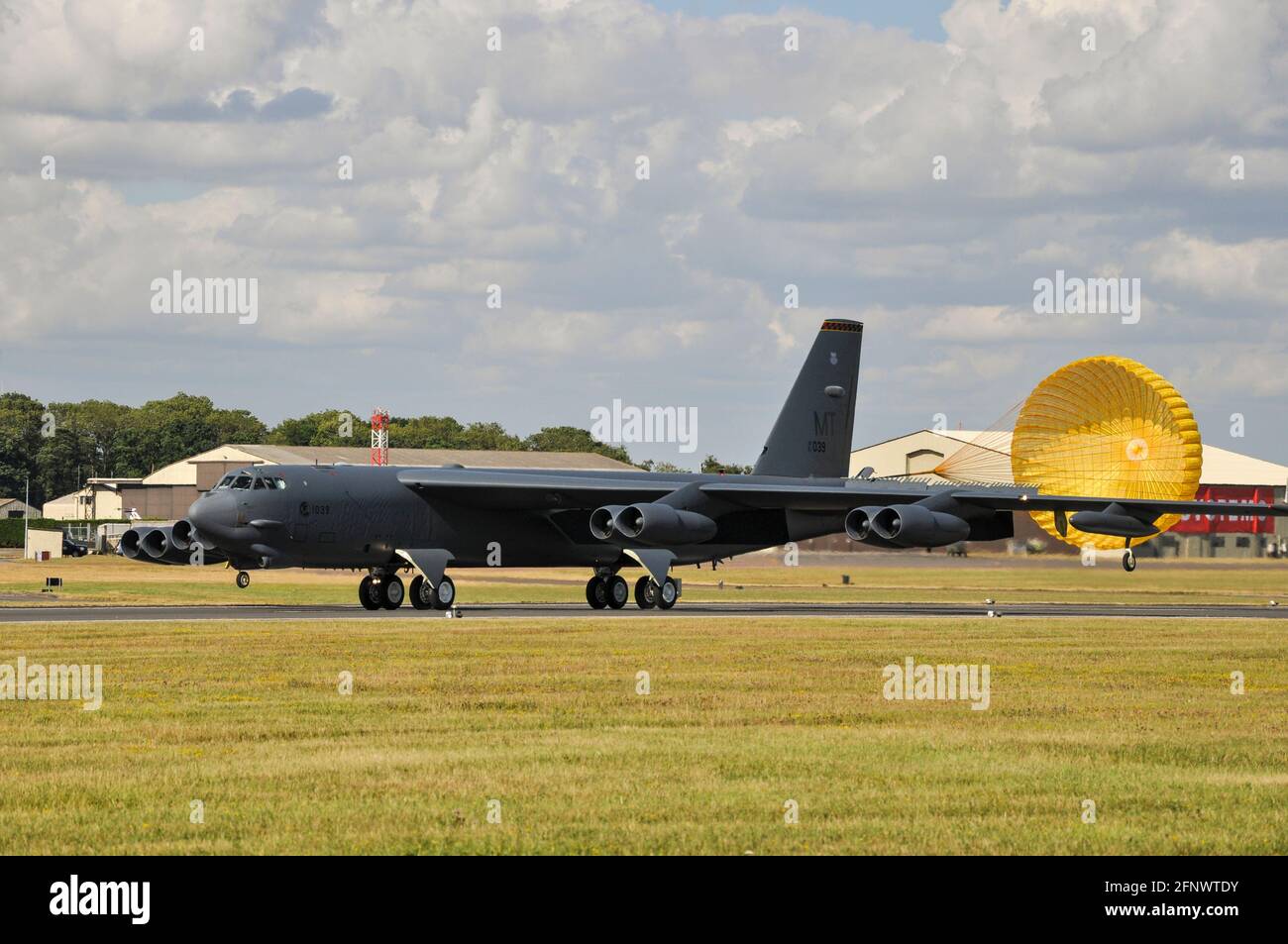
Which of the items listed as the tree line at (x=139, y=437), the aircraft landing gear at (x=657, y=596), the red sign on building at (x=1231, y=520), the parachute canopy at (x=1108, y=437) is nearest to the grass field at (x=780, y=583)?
the parachute canopy at (x=1108, y=437)

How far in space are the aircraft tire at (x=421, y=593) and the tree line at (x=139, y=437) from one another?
107 metres

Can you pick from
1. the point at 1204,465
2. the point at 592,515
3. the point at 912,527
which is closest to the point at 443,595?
the point at 592,515

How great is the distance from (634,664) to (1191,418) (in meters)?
37.0

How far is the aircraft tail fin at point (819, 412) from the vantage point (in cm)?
5212

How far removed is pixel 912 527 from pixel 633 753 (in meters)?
28.5

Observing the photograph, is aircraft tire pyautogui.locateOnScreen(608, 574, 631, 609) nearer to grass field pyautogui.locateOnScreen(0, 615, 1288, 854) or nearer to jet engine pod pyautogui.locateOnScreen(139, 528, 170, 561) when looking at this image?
jet engine pod pyautogui.locateOnScreen(139, 528, 170, 561)

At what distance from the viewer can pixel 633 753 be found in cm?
1587

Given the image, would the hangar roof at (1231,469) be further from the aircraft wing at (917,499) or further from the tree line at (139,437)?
the aircraft wing at (917,499)

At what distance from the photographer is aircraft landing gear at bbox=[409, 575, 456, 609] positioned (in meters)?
42.4

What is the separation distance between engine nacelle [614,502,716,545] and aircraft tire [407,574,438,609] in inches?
207
